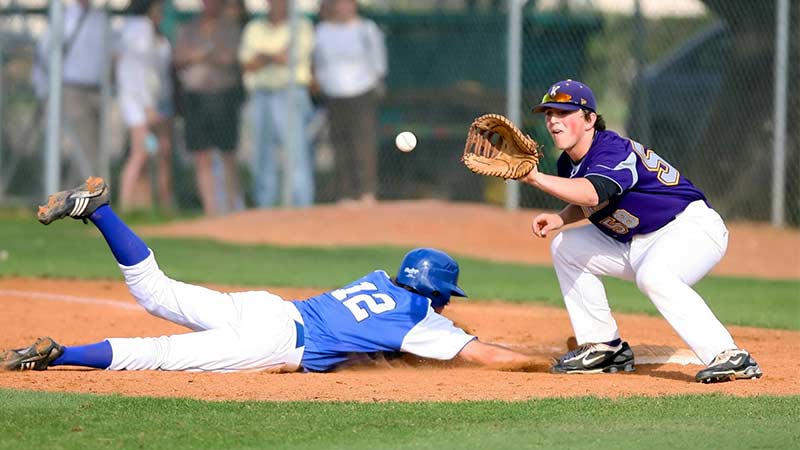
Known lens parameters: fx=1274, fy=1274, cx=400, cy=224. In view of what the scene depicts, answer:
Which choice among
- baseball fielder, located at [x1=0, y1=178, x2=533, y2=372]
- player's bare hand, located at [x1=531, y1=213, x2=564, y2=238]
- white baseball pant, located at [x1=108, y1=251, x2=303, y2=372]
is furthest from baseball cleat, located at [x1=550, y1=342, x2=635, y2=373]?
white baseball pant, located at [x1=108, y1=251, x2=303, y2=372]

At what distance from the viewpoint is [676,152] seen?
1630cm

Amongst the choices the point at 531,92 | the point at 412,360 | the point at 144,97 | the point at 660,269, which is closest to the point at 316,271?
the point at 412,360

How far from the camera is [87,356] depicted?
6258 millimetres

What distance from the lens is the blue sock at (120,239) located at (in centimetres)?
624

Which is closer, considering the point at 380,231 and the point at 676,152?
the point at 380,231

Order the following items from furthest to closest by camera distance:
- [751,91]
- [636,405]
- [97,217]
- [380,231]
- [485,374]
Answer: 1. [751,91]
2. [380,231]
3. [485,374]
4. [97,217]
5. [636,405]

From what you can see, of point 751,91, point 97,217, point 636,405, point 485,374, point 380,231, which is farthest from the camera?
point 751,91

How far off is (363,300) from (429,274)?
1.22ft

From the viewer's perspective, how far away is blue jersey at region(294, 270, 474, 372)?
6.43 m

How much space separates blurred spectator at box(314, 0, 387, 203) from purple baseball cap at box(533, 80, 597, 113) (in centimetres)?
926

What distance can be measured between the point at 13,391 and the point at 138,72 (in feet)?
36.9

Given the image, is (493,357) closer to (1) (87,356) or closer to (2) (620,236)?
(2) (620,236)

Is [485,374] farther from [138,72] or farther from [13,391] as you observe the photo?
[138,72]

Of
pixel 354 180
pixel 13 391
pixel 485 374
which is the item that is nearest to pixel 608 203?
pixel 485 374
